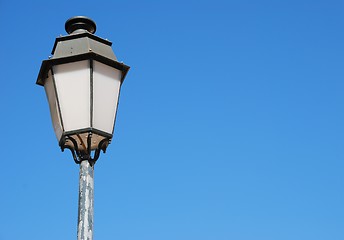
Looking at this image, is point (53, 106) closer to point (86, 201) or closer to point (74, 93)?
point (74, 93)

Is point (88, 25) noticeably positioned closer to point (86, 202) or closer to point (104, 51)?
point (104, 51)

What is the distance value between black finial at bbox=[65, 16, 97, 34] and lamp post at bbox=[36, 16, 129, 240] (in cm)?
36

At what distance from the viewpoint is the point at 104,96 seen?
14.3 feet

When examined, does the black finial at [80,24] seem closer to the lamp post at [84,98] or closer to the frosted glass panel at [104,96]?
the lamp post at [84,98]

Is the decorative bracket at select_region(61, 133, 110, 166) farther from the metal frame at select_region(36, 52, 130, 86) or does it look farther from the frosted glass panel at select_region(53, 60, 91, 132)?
the metal frame at select_region(36, 52, 130, 86)

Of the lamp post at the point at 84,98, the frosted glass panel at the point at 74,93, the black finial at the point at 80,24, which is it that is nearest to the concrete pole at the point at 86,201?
the lamp post at the point at 84,98

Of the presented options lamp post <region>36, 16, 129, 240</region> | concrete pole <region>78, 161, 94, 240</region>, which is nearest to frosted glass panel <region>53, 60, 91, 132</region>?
lamp post <region>36, 16, 129, 240</region>

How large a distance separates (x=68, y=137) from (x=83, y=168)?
0.87 feet

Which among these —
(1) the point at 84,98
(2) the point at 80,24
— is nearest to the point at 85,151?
(1) the point at 84,98

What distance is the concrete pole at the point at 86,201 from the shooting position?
12.9 ft

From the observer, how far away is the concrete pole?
154 inches

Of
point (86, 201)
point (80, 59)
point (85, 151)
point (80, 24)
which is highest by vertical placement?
point (80, 24)

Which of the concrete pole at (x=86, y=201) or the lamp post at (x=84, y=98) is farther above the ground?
the lamp post at (x=84, y=98)

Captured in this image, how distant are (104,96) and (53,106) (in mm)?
445
